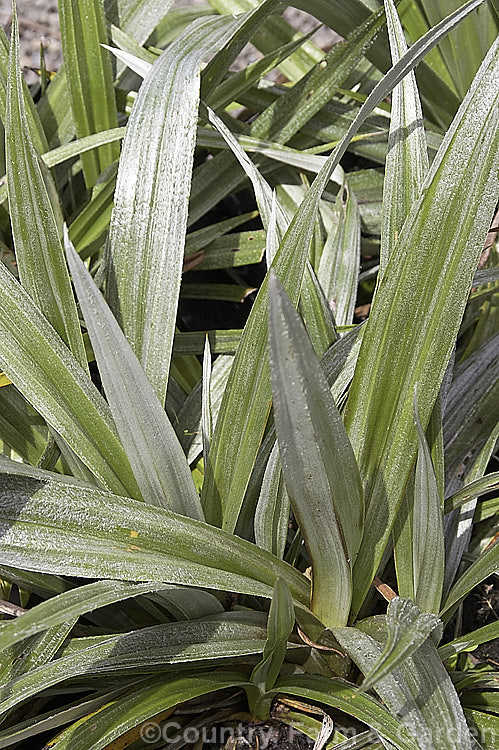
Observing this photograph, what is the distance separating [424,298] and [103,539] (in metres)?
0.29

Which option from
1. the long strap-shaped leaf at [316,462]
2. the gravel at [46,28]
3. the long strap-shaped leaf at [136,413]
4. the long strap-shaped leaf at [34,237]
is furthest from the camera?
the gravel at [46,28]

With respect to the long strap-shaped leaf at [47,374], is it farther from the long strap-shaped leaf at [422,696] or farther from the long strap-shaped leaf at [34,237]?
the long strap-shaped leaf at [422,696]

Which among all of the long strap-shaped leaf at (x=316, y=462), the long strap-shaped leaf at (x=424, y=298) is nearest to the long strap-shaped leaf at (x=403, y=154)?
the long strap-shaped leaf at (x=424, y=298)

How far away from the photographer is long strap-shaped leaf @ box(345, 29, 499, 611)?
501mm

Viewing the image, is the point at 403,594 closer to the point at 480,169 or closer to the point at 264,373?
the point at 264,373

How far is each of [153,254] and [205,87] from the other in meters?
0.35

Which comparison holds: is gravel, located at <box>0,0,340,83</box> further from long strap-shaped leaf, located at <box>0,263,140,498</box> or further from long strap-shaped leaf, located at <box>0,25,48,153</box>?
long strap-shaped leaf, located at <box>0,263,140,498</box>

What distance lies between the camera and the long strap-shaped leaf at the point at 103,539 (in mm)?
453

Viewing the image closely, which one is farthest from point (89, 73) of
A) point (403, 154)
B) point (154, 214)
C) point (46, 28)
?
point (46, 28)

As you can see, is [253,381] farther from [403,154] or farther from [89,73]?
[89,73]

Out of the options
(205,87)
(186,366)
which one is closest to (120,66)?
(205,87)

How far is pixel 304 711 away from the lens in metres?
0.60

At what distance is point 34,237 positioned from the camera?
1.94ft

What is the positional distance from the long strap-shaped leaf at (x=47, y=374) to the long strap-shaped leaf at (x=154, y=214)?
0.31ft
